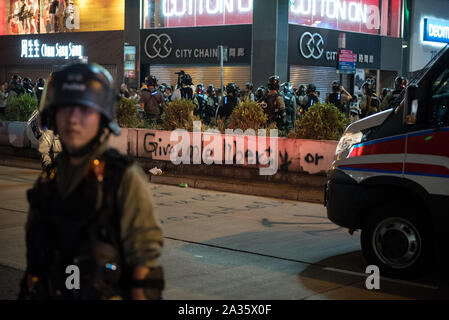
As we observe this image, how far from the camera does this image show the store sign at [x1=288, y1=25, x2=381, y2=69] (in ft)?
90.4

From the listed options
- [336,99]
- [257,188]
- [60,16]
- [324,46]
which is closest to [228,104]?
[336,99]

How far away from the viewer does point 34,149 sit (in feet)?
56.8

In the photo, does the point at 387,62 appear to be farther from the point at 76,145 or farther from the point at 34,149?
the point at 76,145

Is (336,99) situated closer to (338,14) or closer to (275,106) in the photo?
(275,106)

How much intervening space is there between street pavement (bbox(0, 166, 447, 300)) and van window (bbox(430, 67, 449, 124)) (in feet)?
5.31

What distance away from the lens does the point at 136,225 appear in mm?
2693

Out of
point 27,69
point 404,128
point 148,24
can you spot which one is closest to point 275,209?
point 404,128

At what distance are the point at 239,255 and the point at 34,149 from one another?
1089cm

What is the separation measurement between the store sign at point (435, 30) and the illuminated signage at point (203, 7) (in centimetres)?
1175

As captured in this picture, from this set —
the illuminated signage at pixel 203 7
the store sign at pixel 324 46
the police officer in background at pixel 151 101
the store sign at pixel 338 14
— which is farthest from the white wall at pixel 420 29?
the police officer in background at pixel 151 101

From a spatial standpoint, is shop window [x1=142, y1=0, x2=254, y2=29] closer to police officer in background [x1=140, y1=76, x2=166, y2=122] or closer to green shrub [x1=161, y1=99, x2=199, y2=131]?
police officer in background [x1=140, y1=76, x2=166, y2=122]

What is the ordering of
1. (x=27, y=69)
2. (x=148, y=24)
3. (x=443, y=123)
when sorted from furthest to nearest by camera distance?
1. (x=27, y=69)
2. (x=148, y=24)
3. (x=443, y=123)

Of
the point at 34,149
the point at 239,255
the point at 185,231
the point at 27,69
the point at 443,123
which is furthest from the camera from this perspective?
the point at 27,69

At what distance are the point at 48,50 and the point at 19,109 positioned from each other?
18531mm
